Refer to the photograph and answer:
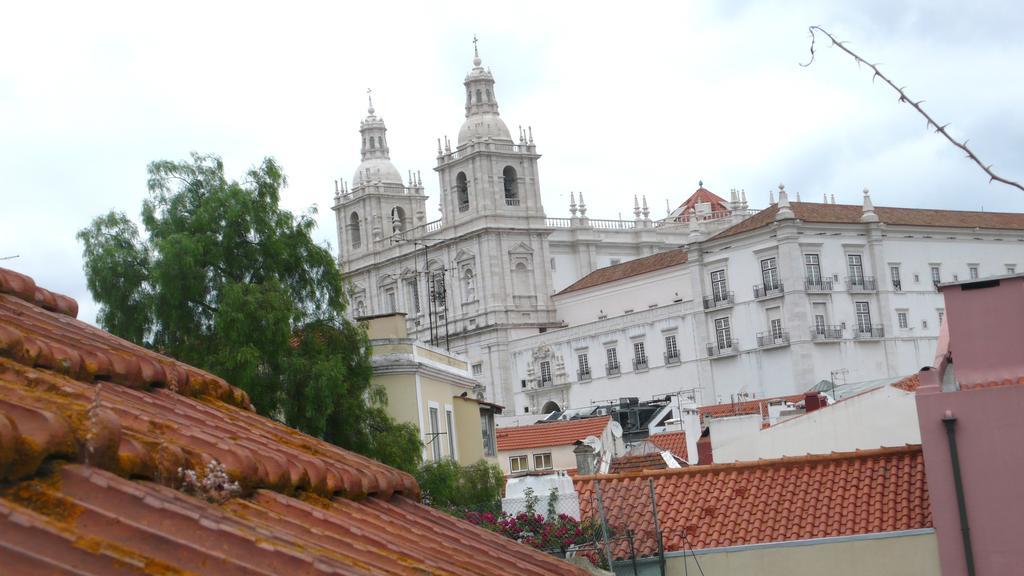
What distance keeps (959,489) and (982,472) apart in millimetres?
317

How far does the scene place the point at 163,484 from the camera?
3.52 m

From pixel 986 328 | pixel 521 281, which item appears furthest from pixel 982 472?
pixel 521 281

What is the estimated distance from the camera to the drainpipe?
1443cm

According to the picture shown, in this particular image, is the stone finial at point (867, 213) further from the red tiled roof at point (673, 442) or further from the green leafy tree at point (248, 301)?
the green leafy tree at point (248, 301)

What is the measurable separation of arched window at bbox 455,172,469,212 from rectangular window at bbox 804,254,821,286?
25.8m

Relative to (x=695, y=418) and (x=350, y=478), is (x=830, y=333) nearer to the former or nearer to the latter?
(x=695, y=418)

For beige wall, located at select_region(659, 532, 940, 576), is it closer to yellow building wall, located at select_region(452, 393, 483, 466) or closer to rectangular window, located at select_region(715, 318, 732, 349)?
yellow building wall, located at select_region(452, 393, 483, 466)

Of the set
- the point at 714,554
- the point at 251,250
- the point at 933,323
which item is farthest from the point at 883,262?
the point at 714,554

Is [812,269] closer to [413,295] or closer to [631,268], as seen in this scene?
[631,268]

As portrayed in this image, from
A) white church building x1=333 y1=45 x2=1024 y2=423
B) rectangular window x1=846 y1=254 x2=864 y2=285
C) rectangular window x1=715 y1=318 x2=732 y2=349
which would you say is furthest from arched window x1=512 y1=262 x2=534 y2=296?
rectangular window x1=846 y1=254 x2=864 y2=285

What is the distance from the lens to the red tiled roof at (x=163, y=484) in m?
2.93

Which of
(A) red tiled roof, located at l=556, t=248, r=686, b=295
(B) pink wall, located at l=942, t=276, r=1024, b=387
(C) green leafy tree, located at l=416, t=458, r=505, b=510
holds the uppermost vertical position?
(A) red tiled roof, located at l=556, t=248, r=686, b=295

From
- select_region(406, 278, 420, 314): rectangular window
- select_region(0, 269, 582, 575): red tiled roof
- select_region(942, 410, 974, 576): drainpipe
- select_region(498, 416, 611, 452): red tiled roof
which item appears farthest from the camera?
select_region(406, 278, 420, 314): rectangular window

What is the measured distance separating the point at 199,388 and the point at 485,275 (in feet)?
276
